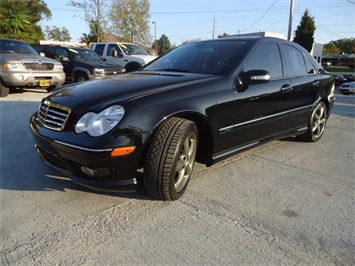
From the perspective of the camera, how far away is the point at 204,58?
12.0 ft

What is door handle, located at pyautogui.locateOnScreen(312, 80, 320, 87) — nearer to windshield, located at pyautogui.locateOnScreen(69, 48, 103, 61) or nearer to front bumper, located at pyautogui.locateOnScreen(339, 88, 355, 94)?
windshield, located at pyautogui.locateOnScreen(69, 48, 103, 61)

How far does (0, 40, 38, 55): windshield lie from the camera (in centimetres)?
838

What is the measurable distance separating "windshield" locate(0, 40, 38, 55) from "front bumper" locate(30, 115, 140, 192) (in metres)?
7.18

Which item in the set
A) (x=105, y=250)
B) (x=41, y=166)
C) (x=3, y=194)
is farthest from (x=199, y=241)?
(x=41, y=166)

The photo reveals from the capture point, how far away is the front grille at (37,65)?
25.9 ft

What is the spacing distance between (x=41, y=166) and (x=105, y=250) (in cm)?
178

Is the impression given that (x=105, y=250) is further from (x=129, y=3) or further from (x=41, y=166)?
(x=129, y=3)

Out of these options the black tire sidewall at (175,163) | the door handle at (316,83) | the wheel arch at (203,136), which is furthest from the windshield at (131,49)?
the black tire sidewall at (175,163)

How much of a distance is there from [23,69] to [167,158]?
22.2 feet

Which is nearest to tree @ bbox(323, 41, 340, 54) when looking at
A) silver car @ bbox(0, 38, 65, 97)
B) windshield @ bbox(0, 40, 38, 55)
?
windshield @ bbox(0, 40, 38, 55)

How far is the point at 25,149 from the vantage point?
402cm

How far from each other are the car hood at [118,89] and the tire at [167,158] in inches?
14.6

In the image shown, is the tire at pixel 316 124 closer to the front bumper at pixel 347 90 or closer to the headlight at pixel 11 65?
the headlight at pixel 11 65

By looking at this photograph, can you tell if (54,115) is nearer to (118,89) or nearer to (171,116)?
(118,89)
